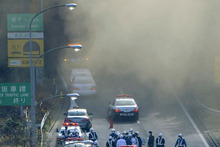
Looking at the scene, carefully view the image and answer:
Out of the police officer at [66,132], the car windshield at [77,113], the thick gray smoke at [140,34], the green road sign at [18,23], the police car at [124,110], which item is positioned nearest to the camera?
the police officer at [66,132]

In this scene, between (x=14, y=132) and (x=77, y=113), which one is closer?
(x=14, y=132)

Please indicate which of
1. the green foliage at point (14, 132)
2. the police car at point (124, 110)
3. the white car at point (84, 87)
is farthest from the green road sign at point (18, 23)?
the white car at point (84, 87)

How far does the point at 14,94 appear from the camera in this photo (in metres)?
17.6

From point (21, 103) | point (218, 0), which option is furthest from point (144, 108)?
point (218, 0)

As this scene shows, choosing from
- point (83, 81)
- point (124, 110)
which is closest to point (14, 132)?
point (124, 110)

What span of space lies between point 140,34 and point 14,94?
21674 mm

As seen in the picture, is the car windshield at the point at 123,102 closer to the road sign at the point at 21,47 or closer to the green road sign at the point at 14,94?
the road sign at the point at 21,47

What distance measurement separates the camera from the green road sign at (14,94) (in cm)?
1753

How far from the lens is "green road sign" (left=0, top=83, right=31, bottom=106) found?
17531 mm

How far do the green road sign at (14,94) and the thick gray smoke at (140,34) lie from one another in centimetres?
1826

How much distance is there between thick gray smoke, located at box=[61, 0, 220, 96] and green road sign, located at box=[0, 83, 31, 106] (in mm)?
18261

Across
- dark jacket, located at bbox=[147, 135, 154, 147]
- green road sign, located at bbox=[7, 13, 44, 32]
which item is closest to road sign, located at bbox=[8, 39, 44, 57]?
green road sign, located at bbox=[7, 13, 44, 32]

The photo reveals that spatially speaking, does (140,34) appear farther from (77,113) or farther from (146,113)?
(77,113)

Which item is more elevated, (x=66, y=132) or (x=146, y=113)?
(x=146, y=113)
